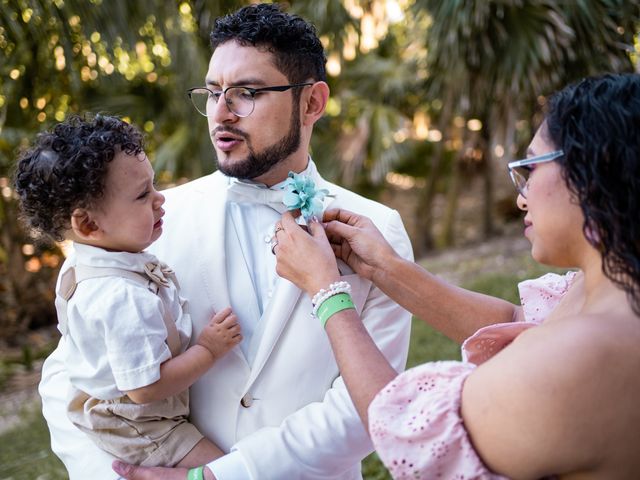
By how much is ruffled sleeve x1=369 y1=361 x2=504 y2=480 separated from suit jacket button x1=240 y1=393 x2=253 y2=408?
0.68m

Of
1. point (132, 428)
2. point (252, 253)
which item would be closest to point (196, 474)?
point (132, 428)

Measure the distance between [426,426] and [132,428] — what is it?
3.26 ft

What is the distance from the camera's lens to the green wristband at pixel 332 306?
193cm

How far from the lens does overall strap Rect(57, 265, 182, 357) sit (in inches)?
80.6

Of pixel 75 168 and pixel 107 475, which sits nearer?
pixel 75 168

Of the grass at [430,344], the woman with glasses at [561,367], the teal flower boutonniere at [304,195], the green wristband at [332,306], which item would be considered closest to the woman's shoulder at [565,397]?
the woman with glasses at [561,367]

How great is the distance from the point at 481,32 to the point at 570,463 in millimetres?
6240

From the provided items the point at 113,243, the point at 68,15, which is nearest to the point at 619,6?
the point at 68,15

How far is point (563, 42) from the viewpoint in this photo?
22.4ft

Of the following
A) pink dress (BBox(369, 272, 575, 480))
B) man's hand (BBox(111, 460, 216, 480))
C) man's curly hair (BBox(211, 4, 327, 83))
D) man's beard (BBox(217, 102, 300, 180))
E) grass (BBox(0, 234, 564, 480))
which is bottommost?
grass (BBox(0, 234, 564, 480))

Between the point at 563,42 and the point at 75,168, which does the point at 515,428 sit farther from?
the point at 563,42

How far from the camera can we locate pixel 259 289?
2418mm

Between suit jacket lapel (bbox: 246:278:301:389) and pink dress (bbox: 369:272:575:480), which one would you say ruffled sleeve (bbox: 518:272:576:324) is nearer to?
pink dress (bbox: 369:272:575:480)

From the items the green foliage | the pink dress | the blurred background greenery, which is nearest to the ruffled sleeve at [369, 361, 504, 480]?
the pink dress
